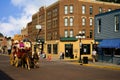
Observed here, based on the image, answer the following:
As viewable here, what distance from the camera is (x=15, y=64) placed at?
3428cm

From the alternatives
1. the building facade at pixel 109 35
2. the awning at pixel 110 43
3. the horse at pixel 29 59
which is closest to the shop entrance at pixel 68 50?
the building facade at pixel 109 35

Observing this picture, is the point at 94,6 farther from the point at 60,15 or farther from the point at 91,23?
the point at 60,15

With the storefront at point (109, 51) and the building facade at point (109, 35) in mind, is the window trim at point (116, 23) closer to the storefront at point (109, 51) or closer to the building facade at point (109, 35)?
the building facade at point (109, 35)

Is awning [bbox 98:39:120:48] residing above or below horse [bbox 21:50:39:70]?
above

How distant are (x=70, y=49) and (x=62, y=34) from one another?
13.6 feet

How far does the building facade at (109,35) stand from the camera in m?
39.3

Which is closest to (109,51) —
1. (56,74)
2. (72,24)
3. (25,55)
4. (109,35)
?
(109,35)

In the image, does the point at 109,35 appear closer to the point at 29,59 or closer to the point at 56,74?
the point at 29,59

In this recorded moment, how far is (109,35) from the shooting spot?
4138cm

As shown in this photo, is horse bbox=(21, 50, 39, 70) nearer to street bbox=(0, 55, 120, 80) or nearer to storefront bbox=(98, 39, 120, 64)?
street bbox=(0, 55, 120, 80)

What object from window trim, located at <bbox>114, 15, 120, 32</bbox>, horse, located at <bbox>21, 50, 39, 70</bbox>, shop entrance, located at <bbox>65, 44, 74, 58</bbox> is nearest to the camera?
horse, located at <bbox>21, 50, 39, 70</bbox>

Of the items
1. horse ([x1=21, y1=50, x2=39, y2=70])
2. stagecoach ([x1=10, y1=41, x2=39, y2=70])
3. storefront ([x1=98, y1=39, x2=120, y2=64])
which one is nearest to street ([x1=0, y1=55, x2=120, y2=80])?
horse ([x1=21, y1=50, x2=39, y2=70])

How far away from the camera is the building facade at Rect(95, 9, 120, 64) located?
1547 inches

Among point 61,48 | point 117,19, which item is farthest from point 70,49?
point 117,19
